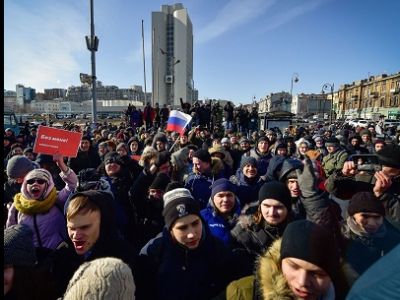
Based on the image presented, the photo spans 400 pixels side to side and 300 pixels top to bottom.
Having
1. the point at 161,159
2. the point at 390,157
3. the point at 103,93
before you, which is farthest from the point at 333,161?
the point at 103,93

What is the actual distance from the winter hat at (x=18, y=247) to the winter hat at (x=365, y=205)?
2.51 m

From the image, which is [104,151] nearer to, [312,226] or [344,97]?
[312,226]

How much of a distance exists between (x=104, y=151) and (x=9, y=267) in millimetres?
5457

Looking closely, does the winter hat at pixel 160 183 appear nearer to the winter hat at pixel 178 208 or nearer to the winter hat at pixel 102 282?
the winter hat at pixel 178 208

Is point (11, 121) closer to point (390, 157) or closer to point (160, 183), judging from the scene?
point (160, 183)

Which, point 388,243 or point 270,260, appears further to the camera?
point 388,243

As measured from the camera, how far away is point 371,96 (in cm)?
8238

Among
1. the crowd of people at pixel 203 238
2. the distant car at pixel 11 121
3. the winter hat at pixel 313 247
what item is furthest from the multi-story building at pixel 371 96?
the winter hat at pixel 313 247

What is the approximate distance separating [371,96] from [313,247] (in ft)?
316

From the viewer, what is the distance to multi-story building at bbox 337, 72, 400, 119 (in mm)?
72250

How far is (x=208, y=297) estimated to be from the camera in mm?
2135

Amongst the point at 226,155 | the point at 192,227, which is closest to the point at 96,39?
the point at 226,155

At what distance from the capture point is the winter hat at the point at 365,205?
2.33m

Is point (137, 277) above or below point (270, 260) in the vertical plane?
below
